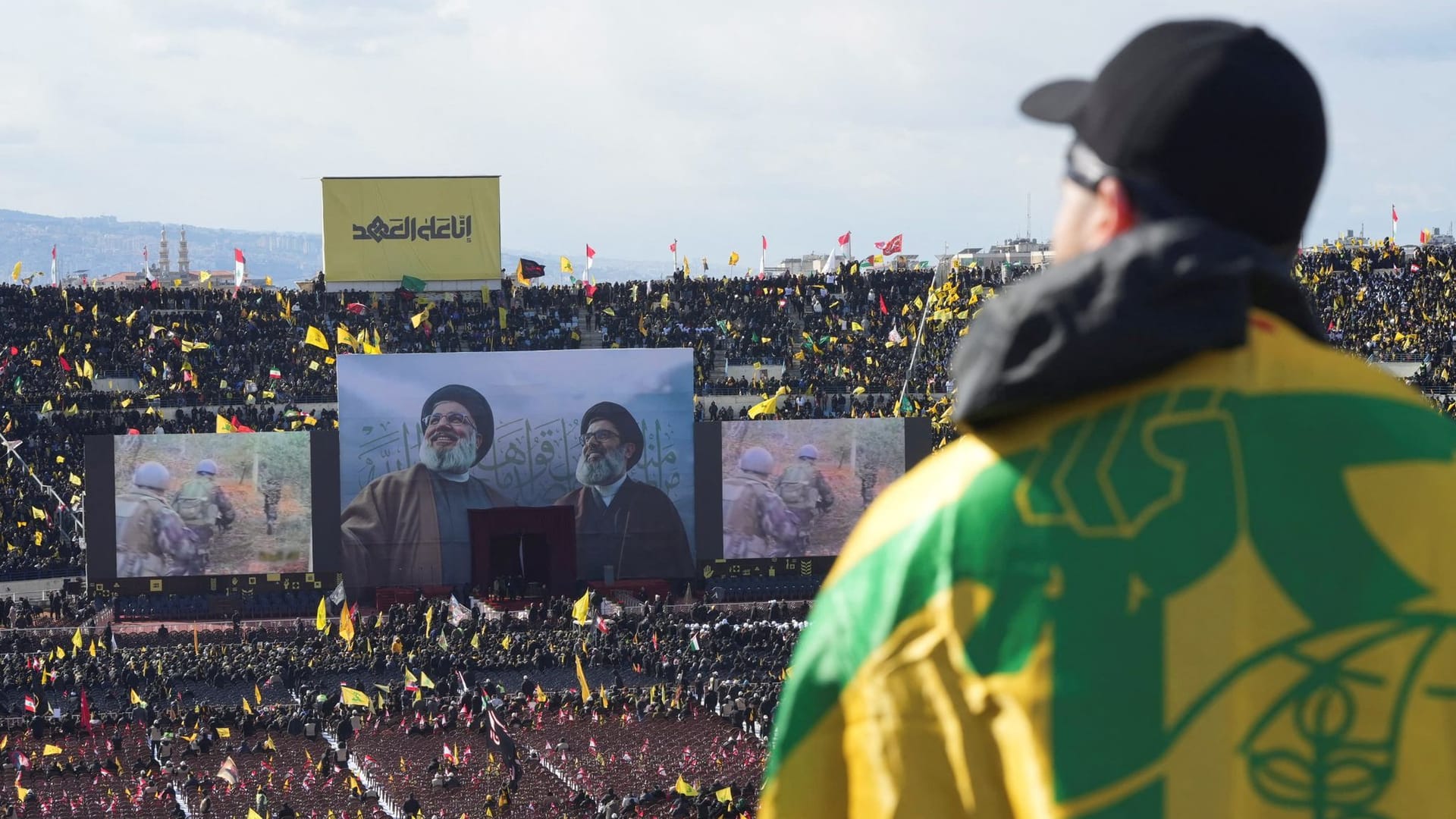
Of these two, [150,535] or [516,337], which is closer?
[150,535]

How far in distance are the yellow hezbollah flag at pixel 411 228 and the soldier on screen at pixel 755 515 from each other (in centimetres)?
1328

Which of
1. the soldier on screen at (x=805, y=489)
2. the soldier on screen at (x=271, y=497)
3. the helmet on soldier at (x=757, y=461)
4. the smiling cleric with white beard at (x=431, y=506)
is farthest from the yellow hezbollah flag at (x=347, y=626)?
the soldier on screen at (x=805, y=489)

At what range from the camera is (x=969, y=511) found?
6.40 feet

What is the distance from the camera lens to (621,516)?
3912 centimetres

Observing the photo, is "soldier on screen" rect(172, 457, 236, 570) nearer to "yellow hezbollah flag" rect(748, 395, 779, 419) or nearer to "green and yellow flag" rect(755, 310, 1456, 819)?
"yellow hezbollah flag" rect(748, 395, 779, 419)

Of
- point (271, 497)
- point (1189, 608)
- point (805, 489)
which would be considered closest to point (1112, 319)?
point (1189, 608)

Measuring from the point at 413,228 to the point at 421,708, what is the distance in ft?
83.7

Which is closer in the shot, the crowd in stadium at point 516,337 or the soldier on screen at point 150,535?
the soldier on screen at point 150,535

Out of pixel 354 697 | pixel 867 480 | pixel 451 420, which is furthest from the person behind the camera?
pixel 867 480

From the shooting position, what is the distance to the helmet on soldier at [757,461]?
39.5 m

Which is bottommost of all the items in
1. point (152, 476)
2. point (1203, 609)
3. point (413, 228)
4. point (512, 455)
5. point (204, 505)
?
point (204, 505)

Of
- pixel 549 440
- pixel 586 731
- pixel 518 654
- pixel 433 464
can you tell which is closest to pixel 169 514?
pixel 433 464

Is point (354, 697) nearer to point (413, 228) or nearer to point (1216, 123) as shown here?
point (1216, 123)

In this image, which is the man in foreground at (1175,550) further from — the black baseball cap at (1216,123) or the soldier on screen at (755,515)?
the soldier on screen at (755,515)
